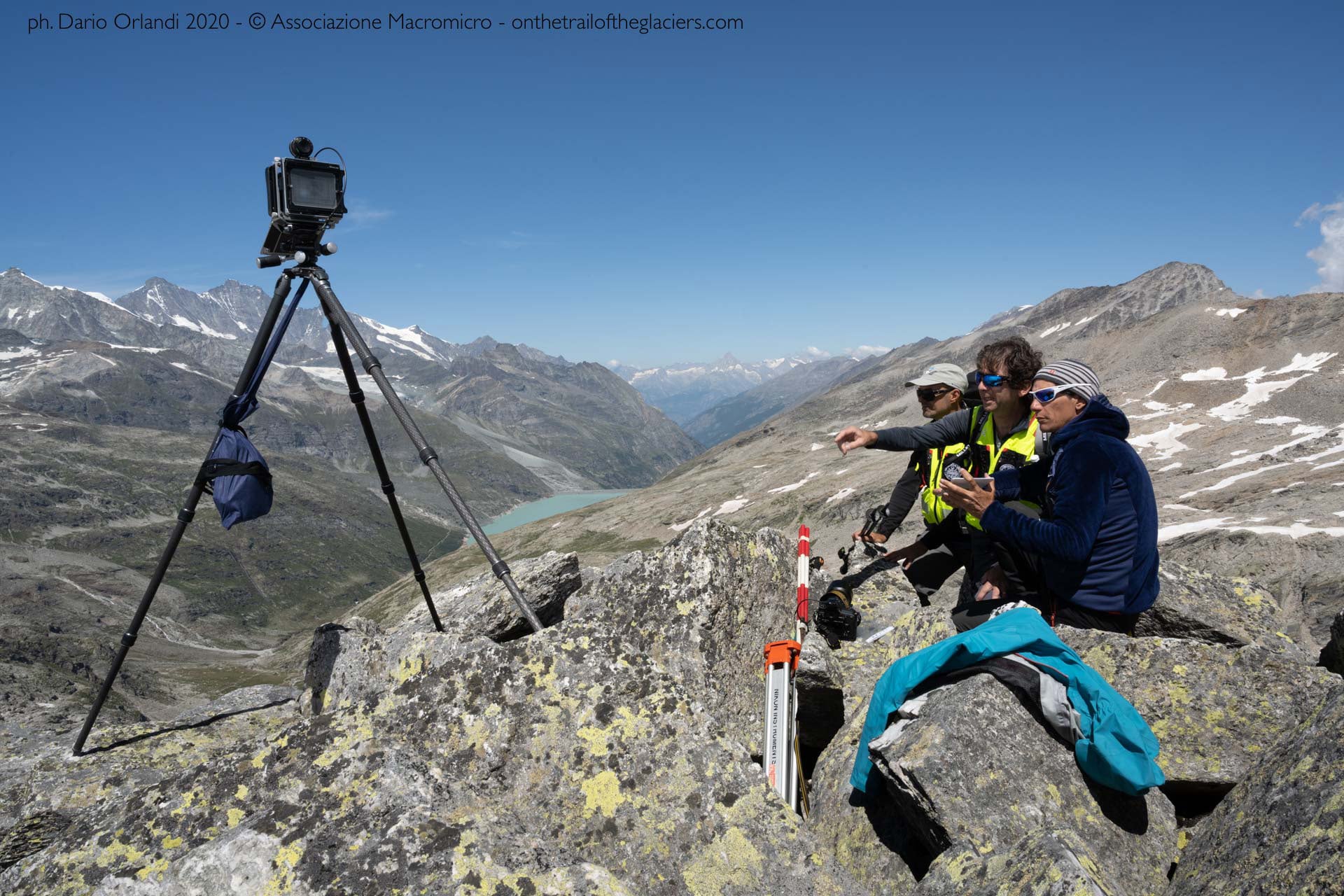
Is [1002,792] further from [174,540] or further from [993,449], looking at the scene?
[174,540]

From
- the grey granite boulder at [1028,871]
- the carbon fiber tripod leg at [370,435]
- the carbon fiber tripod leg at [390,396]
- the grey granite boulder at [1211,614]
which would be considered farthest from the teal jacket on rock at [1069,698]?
the carbon fiber tripod leg at [370,435]

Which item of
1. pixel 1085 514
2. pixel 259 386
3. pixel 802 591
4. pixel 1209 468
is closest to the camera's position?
pixel 1085 514

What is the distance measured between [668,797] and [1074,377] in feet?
17.0

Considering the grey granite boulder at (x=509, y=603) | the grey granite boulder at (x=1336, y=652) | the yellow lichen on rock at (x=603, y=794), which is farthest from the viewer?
the grey granite boulder at (x=509, y=603)

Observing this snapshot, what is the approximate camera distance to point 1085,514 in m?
5.82

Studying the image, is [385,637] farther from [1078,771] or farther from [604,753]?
[1078,771]

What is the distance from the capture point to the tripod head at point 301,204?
8.06 metres

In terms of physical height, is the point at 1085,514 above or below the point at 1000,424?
below

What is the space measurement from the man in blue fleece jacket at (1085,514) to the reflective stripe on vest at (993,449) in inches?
33.2

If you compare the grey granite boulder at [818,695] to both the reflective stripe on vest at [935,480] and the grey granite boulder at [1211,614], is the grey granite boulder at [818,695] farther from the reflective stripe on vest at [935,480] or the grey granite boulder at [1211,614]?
the grey granite boulder at [1211,614]

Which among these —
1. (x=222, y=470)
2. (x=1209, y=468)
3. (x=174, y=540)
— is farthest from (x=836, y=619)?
(x=1209, y=468)

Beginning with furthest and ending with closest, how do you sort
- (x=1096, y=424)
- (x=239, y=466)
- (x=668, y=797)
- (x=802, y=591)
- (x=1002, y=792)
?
1. (x=802, y=591)
2. (x=239, y=466)
3. (x=1096, y=424)
4. (x=1002, y=792)
5. (x=668, y=797)

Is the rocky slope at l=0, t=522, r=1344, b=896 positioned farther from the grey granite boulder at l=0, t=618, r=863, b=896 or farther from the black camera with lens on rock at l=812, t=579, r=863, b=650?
the black camera with lens on rock at l=812, t=579, r=863, b=650

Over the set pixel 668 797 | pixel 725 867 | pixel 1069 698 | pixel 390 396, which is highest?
pixel 390 396
